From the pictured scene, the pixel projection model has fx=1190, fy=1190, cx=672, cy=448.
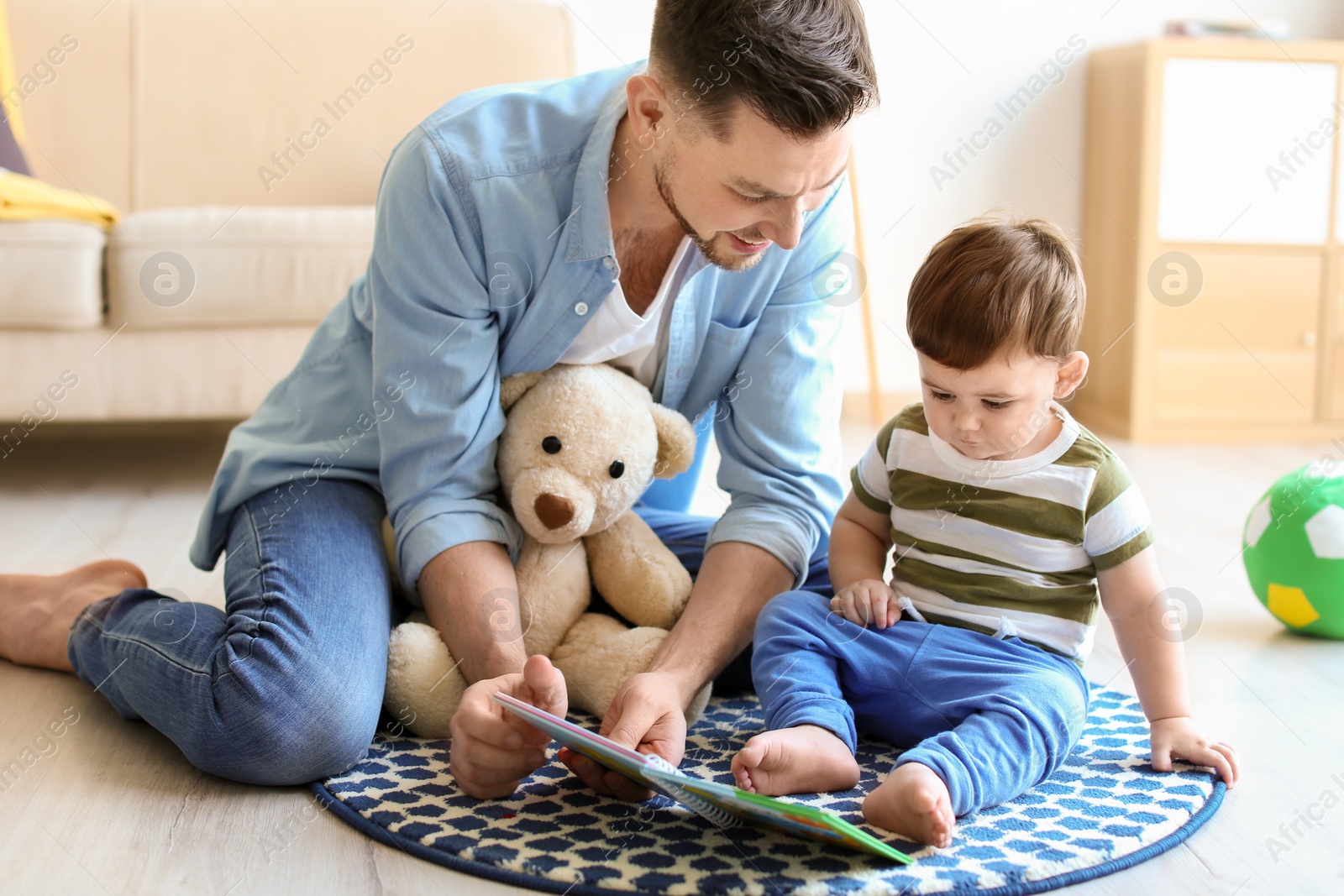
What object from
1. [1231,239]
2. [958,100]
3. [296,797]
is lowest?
[296,797]

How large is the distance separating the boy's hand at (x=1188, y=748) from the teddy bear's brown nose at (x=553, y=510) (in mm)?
515

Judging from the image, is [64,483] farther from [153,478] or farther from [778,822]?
[778,822]

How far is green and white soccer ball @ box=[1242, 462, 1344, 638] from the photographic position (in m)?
1.27

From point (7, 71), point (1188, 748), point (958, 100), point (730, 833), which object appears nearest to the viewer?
point (730, 833)

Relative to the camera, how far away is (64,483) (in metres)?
2.06

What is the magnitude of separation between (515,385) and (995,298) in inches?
17.0

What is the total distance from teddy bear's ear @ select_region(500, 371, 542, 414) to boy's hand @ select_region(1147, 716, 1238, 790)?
1.99 ft

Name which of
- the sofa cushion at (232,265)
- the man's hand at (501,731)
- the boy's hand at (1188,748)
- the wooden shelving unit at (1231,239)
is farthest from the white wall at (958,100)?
the man's hand at (501,731)

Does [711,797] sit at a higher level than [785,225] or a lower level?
lower

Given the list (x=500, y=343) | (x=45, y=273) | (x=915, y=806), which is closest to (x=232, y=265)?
(x=45, y=273)

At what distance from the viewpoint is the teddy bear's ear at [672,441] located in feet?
3.67

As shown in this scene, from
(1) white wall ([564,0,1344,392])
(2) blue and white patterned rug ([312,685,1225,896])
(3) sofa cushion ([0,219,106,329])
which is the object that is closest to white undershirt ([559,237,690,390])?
(2) blue and white patterned rug ([312,685,1225,896])

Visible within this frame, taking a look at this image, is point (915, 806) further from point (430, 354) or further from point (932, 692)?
point (430, 354)

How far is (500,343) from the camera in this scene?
109cm
